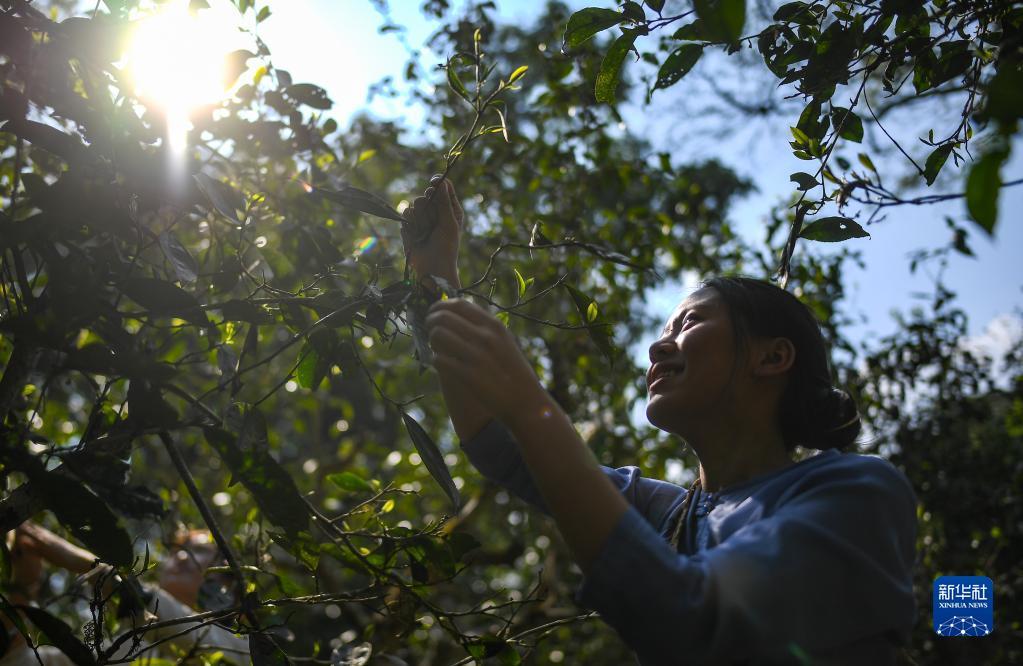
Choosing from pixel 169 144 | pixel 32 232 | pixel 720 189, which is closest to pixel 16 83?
pixel 169 144

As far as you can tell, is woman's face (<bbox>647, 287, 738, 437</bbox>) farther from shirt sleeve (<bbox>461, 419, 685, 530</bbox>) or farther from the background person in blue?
shirt sleeve (<bbox>461, 419, 685, 530</bbox>)

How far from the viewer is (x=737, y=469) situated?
138 centimetres

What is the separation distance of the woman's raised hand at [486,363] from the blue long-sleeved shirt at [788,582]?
19 centimetres

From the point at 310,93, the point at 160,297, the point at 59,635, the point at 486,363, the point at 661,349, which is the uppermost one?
the point at 310,93

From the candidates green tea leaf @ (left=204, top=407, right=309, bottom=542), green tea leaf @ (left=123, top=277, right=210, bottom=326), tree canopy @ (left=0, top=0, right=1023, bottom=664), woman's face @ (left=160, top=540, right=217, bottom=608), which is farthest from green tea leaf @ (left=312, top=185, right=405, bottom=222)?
woman's face @ (left=160, top=540, right=217, bottom=608)

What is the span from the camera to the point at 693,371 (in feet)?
4.51

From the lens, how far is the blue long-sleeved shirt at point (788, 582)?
2.95 feet

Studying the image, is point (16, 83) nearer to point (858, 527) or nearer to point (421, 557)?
point (421, 557)

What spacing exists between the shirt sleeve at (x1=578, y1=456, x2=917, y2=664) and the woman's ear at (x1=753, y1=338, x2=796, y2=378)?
401mm

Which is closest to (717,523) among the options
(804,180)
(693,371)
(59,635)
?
(693,371)

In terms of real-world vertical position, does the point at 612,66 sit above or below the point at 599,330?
above

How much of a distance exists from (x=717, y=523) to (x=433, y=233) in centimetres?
70

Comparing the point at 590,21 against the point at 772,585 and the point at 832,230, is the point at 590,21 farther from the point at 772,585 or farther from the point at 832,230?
the point at 772,585

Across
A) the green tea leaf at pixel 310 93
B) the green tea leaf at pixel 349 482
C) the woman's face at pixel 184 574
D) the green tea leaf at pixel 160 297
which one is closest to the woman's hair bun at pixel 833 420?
the green tea leaf at pixel 349 482
